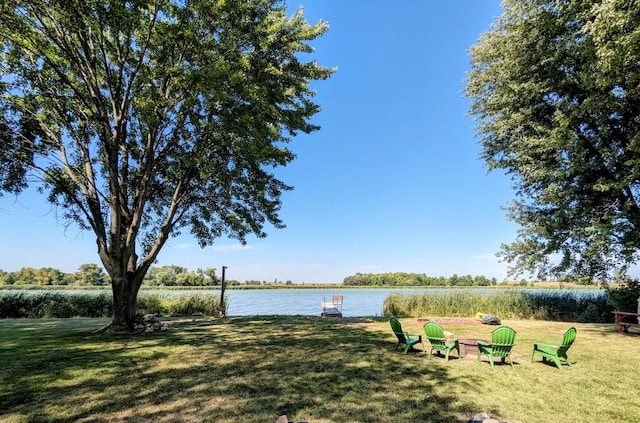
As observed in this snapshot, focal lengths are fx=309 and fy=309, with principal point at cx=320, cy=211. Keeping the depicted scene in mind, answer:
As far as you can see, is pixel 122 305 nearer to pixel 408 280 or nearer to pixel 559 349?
pixel 559 349

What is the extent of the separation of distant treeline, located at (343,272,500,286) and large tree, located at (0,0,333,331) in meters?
83.6

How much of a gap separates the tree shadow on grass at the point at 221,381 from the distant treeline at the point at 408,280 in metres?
84.4

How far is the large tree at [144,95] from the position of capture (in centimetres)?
881

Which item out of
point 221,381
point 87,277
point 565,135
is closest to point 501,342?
point 221,381

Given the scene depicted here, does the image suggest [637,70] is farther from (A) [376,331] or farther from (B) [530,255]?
(A) [376,331]

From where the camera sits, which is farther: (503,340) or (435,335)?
(435,335)

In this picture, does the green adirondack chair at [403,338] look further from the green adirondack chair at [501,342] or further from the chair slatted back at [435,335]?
the green adirondack chair at [501,342]

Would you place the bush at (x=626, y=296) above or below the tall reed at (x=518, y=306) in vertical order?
above

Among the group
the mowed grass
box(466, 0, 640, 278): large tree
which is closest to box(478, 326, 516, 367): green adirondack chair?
the mowed grass

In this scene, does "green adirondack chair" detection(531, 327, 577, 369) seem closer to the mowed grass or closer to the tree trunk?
the mowed grass

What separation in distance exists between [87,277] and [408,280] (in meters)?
79.0

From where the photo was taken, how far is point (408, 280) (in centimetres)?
9088

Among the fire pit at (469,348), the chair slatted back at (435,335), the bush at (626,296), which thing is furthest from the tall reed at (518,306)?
the chair slatted back at (435,335)

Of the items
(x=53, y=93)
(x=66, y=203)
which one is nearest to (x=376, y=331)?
(x=66, y=203)
